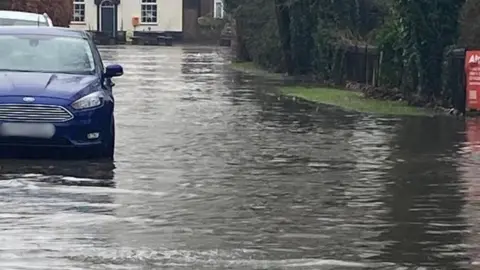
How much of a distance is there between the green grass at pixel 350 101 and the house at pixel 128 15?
54.8 m

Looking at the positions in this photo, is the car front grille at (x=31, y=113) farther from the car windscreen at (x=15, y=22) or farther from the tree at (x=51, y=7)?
the tree at (x=51, y=7)

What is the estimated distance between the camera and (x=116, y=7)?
85500 mm

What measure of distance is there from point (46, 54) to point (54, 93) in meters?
1.48

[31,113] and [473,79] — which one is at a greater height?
[31,113]

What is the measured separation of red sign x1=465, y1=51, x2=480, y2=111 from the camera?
2084 cm

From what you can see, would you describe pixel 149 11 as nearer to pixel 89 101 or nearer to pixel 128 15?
pixel 128 15

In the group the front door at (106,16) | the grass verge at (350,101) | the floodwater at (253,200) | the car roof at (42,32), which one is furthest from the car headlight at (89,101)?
the front door at (106,16)

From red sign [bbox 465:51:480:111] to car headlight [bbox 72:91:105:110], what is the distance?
930cm

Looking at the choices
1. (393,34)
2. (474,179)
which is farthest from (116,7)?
(474,179)

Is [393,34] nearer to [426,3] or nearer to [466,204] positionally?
[426,3]

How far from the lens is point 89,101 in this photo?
13.2m

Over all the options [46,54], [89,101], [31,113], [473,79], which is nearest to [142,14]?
[473,79]

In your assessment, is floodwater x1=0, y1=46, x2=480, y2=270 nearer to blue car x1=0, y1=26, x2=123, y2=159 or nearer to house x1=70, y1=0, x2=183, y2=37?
blue car x1=0, y1=26, x2=123, y2=159

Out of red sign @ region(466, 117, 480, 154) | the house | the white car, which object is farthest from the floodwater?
the house
